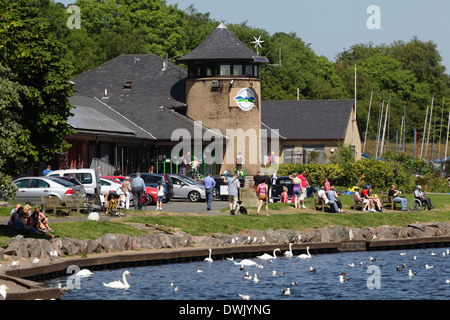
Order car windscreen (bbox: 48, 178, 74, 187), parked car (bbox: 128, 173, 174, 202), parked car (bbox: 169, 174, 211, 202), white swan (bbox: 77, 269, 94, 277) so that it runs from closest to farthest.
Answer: white swan (bbox: 77, 269, 94, 277) < car windscreen (bbox: 48, 178, 74, 187) < parked car (bbox: 128, 173, 174, 202) < parked car (bbox: 169, 174, 211, 202)

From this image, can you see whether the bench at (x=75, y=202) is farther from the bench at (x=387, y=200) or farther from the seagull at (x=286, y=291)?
the bench at (x=387, y=200)

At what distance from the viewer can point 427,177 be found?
213 feet

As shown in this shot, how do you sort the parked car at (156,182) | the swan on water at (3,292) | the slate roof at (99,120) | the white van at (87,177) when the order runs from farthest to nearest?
the slate roof at (99,120), the parked car at (156,182), the white van at (87,177), the swan on water at (3,292)

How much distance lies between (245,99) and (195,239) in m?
29.8

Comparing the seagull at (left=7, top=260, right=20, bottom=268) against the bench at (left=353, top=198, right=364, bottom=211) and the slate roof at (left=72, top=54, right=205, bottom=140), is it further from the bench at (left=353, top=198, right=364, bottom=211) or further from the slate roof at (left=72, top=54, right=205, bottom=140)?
the slate roof at (left=72, top=54, right=205, bottom=140)

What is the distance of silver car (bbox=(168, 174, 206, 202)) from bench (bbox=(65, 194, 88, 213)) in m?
13.3

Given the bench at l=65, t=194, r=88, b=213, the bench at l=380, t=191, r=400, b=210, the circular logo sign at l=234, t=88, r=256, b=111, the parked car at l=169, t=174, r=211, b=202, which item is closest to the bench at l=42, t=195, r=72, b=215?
the bench at l=65, t=194, r=88, b=213

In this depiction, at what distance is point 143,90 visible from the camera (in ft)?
218

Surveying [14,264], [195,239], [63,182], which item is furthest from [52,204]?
[14,264]

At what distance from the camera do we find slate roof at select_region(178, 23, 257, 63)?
61.9 metres

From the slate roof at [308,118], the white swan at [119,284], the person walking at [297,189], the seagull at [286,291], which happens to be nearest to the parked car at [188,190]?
the person walking at [297,189]

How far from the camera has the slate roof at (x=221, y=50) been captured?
203 feet

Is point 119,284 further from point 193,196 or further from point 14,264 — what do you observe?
point 193,196
